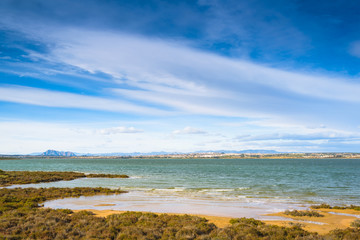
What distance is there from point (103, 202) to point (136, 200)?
3.92 m

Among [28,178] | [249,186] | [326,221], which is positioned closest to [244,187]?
[249,186]

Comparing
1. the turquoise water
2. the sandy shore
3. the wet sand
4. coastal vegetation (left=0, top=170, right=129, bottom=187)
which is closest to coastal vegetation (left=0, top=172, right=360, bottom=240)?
the sandy shore

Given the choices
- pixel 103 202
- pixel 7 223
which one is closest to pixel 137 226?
pixel 7 223

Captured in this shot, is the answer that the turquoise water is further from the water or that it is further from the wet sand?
the wet sand

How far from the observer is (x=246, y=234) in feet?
50.7

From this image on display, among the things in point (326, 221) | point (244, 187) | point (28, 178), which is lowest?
point (28, 178)

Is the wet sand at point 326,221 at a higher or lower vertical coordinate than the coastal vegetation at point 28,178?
higher

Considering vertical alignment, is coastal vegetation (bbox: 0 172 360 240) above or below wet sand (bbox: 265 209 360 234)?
above

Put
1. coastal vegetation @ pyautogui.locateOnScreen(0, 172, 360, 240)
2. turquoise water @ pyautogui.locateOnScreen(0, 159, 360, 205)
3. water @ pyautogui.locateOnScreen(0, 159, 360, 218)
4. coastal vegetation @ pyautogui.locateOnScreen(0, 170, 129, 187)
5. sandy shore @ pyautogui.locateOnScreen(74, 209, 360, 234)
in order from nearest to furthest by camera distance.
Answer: coastal vegetation @ pyautogui.locateOnScreen(0, 172, 360, 240) → sandy shore @ pyautogui.locateOnScreen(74, 209, 360, 234) → water @ pyautogui.locateOnScreen(0, 159, 360, 218) → turquoise water @ pyautogui.locateOnScreen(0, 159, 360, 205) → coastal vegetation @ pyautogui.locateOnScreen(0, 170, 129, 187)

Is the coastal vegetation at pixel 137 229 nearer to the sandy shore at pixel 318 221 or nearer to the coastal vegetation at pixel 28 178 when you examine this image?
the sandy shore at pixel 318 221

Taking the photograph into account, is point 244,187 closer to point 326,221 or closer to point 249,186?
point 249,186

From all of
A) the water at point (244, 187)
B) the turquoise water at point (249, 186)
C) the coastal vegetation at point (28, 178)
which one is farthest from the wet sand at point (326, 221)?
the coastal vegetation at point (28, 178)

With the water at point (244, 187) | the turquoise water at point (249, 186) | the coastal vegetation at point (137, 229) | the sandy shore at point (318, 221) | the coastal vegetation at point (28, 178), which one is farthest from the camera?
the coastal vegetation at point (28, 178)

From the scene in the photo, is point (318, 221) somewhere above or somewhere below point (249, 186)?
above
